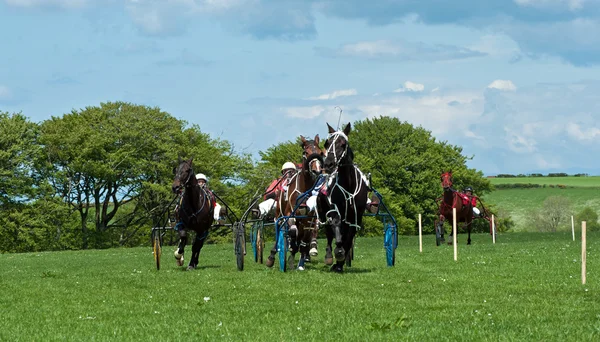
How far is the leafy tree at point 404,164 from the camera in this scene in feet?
277

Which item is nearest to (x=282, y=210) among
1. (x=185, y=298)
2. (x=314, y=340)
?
(x=185, y=298)

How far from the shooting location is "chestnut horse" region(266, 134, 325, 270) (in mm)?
19172

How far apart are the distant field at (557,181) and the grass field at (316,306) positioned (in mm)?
119368

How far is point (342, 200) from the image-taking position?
1842cm

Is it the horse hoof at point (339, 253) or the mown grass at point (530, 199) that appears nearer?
the horse hoof at point (339, 253)

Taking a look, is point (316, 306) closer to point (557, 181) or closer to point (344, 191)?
point (344, 191)

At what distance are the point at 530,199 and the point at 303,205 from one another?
10844 cm

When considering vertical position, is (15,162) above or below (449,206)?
above

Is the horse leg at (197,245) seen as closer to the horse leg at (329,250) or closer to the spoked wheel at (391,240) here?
the horse leg at (329,250)

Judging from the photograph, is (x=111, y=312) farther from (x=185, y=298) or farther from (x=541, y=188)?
(x=541, y=188)

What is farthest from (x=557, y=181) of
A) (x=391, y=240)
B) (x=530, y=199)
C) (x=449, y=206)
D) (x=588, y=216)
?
(x=391, y=240)

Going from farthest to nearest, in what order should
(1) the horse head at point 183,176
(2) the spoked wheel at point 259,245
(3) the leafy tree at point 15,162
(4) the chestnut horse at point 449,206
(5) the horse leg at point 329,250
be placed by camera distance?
(3) the leafy tree at point 15,162 < (4) the chestnut horse at point 449,206 < (2) the spoked wheel at point 259,245 < (1) the horse head at point 183,176 < (5) the horse leg at point 329,250

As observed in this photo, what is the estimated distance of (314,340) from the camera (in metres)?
9.80

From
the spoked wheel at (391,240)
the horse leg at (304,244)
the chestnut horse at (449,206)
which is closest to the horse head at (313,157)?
the horse leg at (304,244)
